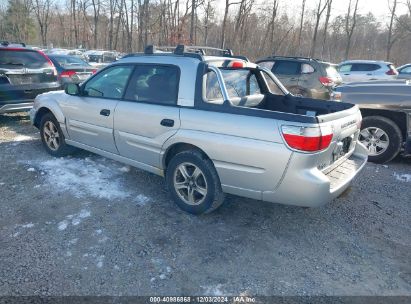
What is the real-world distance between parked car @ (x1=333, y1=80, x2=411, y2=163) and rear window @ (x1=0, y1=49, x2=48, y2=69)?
21.7 feet

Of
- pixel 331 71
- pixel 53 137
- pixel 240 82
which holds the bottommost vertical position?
pixel 53 137

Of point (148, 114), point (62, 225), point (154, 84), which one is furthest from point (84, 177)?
point (154, 84)

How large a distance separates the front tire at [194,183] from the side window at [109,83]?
4.26 feet

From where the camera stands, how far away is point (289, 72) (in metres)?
9.58

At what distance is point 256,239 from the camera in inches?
129

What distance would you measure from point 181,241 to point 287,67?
7.78m

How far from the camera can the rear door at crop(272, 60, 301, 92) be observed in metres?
9.47

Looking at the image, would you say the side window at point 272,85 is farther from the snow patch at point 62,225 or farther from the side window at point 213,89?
the snow patch at point 62,225

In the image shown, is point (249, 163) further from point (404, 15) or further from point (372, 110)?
point (404, 15)

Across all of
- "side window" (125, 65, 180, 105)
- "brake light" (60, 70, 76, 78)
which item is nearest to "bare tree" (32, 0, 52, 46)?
"brake light" (60, 70, 76, 78)

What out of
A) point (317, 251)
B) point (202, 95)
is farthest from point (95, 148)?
point (317, 251)

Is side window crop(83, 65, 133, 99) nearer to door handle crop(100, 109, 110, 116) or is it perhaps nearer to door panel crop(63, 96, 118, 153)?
door panel crop(63, 96, 118, 153)

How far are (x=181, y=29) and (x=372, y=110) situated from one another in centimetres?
2338

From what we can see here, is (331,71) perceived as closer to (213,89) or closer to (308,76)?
(308,76)
